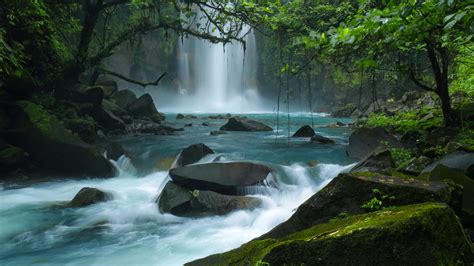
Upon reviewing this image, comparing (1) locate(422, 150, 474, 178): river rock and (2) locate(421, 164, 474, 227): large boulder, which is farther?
(1) locate(422, 150, 474, 178): river rock

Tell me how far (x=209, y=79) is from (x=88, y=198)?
1611 inches

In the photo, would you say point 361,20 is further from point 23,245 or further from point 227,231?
point 23,245

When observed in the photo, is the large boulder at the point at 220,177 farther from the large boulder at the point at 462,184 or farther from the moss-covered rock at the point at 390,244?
the moss-covered rock at the point at 390,244

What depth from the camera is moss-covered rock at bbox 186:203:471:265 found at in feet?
7.76

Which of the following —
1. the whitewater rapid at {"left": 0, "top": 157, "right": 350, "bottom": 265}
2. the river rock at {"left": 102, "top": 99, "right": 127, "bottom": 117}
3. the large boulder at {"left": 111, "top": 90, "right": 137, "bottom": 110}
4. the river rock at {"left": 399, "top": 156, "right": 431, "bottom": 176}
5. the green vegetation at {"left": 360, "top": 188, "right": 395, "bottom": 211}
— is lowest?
the whitewater rapid at {"left": 0, "top": 157, "right": 350, "bottom": 265}

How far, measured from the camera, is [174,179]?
762 centimetres

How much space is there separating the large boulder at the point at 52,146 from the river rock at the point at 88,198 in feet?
6.65

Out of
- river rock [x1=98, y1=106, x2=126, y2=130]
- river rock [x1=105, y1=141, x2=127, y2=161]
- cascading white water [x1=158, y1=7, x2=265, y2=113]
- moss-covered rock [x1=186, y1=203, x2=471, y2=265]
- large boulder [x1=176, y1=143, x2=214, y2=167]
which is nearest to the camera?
moss-covered rock [x1=186, y1=203, x2=471, y2=265]

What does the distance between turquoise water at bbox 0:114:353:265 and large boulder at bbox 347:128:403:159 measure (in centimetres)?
43

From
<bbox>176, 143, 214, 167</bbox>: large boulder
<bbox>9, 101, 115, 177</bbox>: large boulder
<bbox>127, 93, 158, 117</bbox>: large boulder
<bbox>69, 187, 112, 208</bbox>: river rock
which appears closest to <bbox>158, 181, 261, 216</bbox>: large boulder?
<bbox>69, 187, 112, 208</bbox>: river rock

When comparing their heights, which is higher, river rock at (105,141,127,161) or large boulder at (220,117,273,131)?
large boulder at (220,117,273,131)

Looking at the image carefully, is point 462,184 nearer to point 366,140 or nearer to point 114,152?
point 366,140

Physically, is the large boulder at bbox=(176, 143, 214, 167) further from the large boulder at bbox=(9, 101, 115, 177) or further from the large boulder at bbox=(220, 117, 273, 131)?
the large boulder at bbox=(220, 117, 273, 131)

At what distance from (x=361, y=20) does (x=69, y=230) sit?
5870mm
